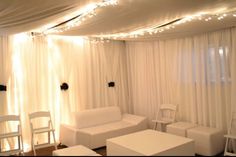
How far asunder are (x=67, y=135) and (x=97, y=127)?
65 centimetres

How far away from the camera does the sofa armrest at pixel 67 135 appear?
452 cm

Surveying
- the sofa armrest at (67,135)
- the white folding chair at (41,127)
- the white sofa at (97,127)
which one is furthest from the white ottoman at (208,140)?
the white folding chair at (41,127)

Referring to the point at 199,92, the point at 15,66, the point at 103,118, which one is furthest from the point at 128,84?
the point at 15,66

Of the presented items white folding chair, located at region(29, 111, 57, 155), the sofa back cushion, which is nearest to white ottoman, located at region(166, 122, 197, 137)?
the sofa back cushion

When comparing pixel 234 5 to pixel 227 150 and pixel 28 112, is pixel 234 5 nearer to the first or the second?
pixel 227 150

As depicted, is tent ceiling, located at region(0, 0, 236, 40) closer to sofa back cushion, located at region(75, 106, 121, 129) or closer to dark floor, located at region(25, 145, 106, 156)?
sofa back cushion, located at region(75, 106, 121, 129)

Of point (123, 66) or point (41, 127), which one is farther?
point (123, 66)

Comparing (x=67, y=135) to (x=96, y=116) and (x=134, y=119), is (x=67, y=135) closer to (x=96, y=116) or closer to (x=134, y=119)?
(x=96, y=116)

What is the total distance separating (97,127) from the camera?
4938 mm

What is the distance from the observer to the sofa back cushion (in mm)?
4852

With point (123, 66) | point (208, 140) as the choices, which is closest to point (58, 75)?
point (123, 66)

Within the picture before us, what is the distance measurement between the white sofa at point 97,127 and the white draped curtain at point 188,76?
86 centimetres

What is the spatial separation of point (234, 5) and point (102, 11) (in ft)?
5.44

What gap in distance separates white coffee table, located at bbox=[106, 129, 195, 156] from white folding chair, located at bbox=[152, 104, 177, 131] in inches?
48.9
